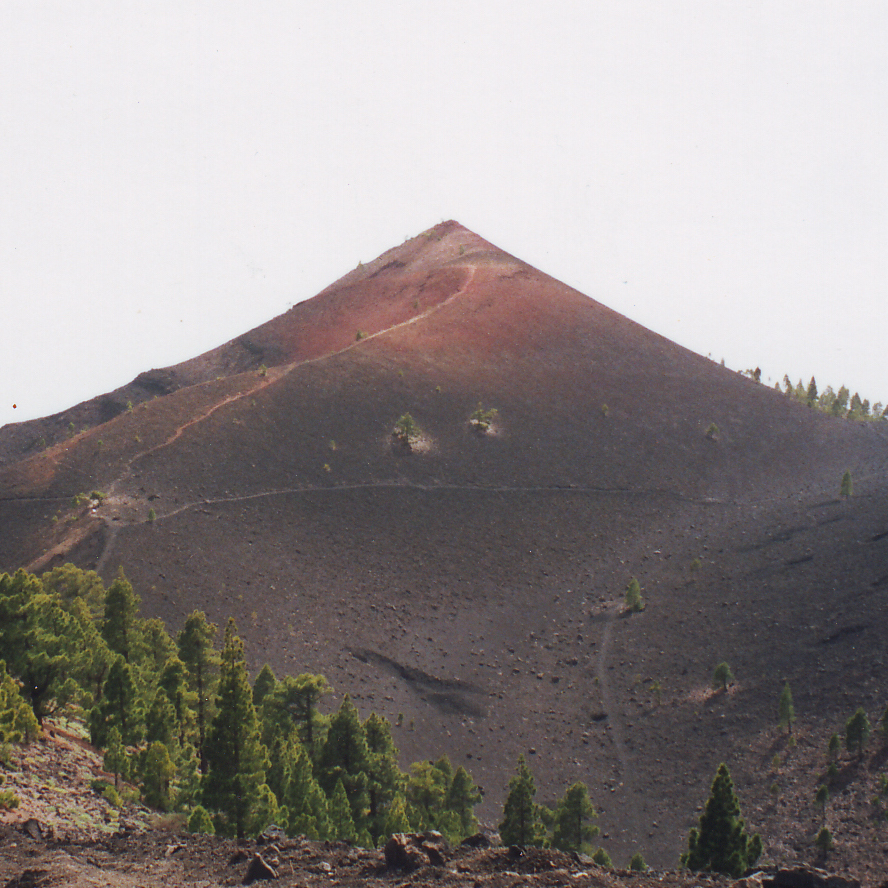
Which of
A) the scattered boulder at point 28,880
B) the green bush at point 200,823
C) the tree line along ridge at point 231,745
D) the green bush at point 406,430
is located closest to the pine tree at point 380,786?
the tree line along ridge at point 231,745

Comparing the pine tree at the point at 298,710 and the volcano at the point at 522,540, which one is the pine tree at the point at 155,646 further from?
the volcano at the point at 522,540

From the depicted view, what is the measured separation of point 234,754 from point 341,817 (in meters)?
5.12

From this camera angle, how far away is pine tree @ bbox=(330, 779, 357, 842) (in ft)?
67.8

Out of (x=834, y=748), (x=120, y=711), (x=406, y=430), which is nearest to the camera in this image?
(x=120, y=711)

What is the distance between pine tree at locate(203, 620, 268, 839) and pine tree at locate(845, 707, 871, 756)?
2058cm

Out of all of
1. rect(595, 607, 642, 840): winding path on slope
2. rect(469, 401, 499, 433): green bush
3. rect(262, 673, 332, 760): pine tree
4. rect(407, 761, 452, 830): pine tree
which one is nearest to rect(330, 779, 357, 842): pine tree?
rect(407, 761, 452, 830): pine tree

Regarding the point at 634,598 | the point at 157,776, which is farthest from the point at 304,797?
the point at 634,598

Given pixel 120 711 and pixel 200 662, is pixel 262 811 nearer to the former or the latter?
pixel 120 711

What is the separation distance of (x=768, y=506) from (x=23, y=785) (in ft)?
160

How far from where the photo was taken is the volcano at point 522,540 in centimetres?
3441

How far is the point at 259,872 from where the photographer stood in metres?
10.7

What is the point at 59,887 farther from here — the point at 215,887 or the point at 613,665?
the point at 613,665

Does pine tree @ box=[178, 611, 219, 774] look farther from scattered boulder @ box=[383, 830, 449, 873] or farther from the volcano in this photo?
scattered boulder @ box=[383, 830, 449, 873]

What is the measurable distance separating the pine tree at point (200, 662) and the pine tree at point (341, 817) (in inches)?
163
